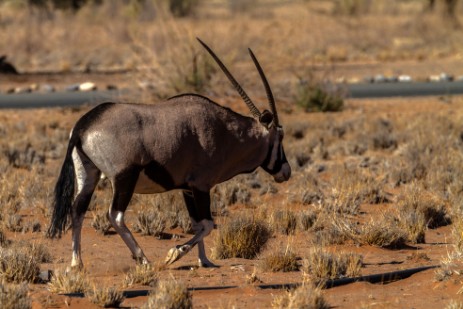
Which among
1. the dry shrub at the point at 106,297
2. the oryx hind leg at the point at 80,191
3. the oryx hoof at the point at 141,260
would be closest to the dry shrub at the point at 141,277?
the oryx hoof at the point at 141,260

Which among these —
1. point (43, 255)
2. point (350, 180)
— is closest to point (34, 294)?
point (43, 255)

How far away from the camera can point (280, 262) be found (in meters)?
10.5

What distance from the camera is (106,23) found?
51.9 meters

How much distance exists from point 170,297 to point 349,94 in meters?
21.0

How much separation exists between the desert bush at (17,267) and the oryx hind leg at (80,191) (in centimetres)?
43

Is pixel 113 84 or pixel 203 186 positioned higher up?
pixel 203 186

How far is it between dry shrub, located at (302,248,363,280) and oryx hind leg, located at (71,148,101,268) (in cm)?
212

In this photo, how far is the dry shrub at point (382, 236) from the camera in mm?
12078

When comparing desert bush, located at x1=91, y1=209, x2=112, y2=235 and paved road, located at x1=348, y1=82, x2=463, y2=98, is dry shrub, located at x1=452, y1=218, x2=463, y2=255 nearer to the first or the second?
desert bush, located at x1=91, y1=209, x2=112, y2=235

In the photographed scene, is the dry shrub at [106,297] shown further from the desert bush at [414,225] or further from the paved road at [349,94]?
the paved road at [349,94]

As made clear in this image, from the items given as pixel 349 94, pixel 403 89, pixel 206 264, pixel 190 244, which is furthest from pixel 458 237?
pixel 403 89

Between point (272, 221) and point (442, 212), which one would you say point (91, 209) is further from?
point (442, 212)

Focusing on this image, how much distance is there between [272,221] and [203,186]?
2.83 meters

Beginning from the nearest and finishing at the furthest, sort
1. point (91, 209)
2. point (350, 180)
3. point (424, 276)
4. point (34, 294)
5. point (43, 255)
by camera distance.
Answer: point (34, 294) → point (424, 276) → point (43, 255) → point (91, 209) → point (350, 180)
